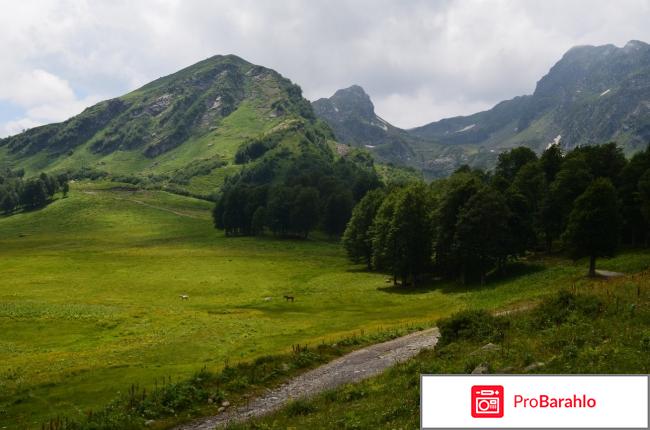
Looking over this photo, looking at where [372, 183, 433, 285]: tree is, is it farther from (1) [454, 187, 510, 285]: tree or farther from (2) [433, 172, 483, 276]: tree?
(1) [454, 187, 510, 285]: tree

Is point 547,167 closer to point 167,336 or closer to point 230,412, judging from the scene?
point 167,336

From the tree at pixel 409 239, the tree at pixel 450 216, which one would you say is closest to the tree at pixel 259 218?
the tree at pixel 409 239

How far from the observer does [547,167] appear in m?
105

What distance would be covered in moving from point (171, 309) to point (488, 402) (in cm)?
5808

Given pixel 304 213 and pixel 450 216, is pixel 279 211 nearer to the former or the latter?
pixel 304 213

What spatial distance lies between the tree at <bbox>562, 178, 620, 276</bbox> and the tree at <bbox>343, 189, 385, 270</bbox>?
4580 cm

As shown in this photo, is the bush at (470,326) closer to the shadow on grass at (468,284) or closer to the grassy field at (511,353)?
the grassy field at (511,353)

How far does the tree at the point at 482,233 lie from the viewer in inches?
2776

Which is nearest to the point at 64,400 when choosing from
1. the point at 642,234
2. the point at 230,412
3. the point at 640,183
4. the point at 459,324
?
the point at 230,412

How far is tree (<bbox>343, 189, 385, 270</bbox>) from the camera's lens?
104 m

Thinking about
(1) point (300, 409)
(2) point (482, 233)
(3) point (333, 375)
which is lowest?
(3) point (333, 375)

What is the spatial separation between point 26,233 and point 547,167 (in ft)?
612

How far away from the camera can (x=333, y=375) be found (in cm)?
3184

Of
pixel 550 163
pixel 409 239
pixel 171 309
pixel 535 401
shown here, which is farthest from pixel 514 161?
pixel 535 401
